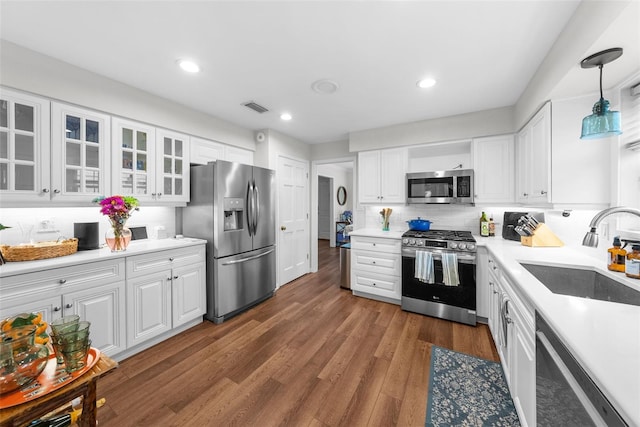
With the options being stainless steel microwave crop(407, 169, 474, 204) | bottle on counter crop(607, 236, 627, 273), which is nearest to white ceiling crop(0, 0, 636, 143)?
stainless steel microwave crop(407, 169, 474, 204)

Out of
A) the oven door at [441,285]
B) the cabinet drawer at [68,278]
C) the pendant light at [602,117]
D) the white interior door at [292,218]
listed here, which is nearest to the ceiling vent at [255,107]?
the white interior door at [292,218]

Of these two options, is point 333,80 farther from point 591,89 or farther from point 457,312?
point 457,312

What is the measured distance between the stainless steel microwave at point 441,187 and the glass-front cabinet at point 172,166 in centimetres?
296

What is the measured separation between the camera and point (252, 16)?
1545mm

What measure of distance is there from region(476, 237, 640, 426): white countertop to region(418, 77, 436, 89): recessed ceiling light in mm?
1833

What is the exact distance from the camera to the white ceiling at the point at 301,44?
1492mm

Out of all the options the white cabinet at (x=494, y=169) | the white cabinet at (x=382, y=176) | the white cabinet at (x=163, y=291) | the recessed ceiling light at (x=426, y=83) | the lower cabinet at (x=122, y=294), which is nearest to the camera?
the lower cabinet at (x=122, y=294)

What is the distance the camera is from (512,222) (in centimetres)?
283

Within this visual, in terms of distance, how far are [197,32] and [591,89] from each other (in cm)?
291

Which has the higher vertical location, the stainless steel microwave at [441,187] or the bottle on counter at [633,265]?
the stainless steel microwave at [441,187]

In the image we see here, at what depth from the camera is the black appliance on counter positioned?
2677 millimetres

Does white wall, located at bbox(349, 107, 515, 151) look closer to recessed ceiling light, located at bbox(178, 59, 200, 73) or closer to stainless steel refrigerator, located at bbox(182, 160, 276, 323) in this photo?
stainless steel refrigerator, located at bbox(182, 160, 276, 323)

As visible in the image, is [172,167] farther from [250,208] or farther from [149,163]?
Answer: [250,208]

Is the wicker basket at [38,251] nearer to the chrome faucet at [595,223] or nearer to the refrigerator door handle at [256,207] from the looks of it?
the refrigerator door handle at [256,207]
